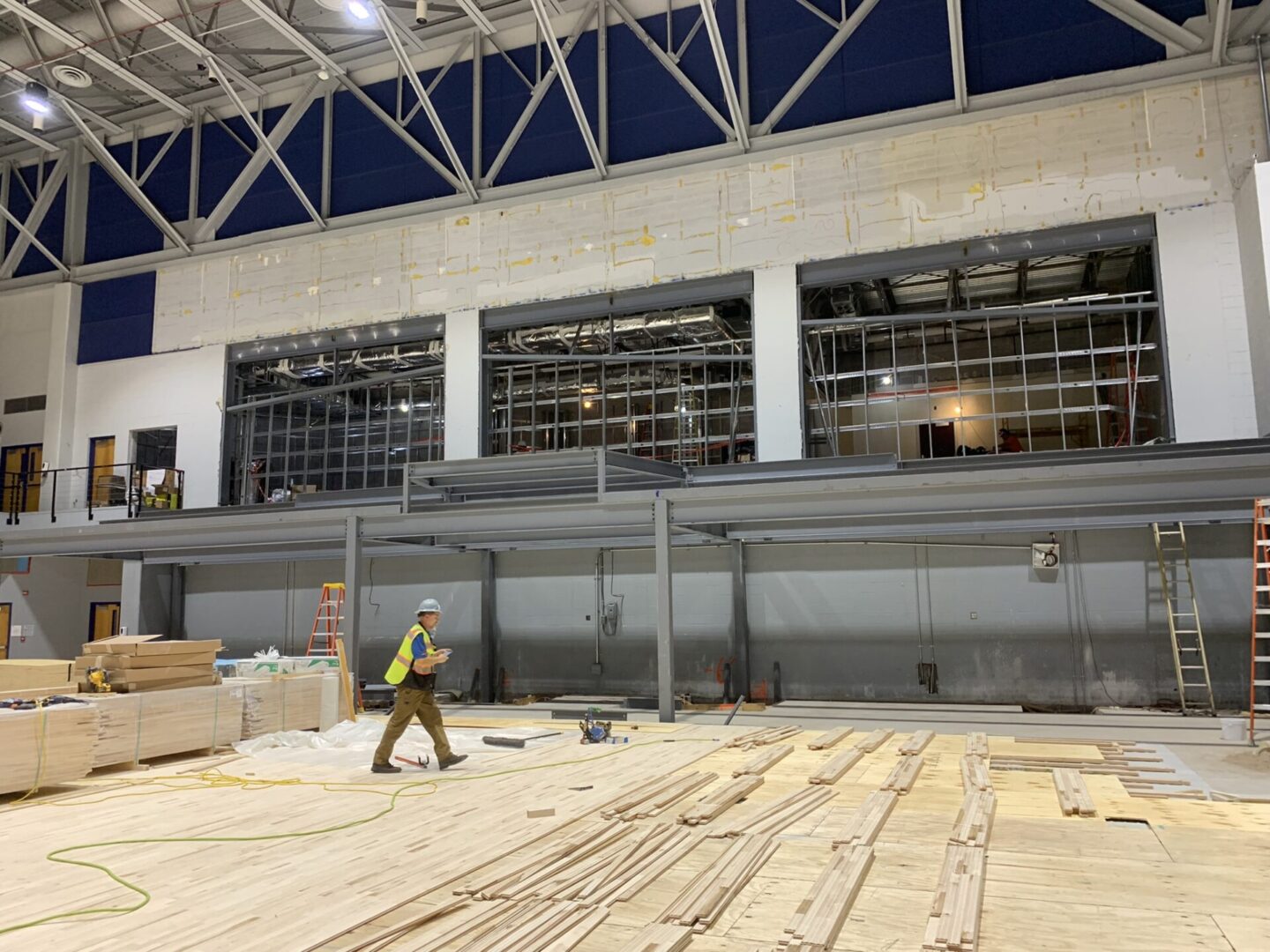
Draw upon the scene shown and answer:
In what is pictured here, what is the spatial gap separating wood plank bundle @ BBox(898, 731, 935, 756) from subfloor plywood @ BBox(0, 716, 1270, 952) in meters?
0.29

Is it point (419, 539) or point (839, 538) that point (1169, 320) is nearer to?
point (839, 538)

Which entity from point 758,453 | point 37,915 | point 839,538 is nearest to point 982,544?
point 839,538

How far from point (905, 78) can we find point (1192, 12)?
4.26 m

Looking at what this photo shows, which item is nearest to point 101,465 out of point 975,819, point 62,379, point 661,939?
point 62,379

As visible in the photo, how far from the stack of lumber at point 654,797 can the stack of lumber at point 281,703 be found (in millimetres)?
5579

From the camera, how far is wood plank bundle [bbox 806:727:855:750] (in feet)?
33.3

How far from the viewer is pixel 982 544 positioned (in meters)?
14.5

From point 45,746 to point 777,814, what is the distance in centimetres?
659

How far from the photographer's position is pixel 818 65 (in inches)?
631


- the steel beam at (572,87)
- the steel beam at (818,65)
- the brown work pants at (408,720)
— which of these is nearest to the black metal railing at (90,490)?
the steel beam at (572,87)

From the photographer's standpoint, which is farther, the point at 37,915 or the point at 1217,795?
the point at 1217,795

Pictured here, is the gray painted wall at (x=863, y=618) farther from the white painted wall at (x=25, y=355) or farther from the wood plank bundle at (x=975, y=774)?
the white painted wall at (x=25, y=355)

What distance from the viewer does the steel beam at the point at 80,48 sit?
15.9 metres

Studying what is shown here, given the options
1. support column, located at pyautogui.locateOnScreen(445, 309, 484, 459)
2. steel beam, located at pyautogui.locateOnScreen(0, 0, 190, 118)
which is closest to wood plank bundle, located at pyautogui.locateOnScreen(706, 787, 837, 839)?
support column, located at pyautogui.locateOnScreen(445, 309, 484, 459)
